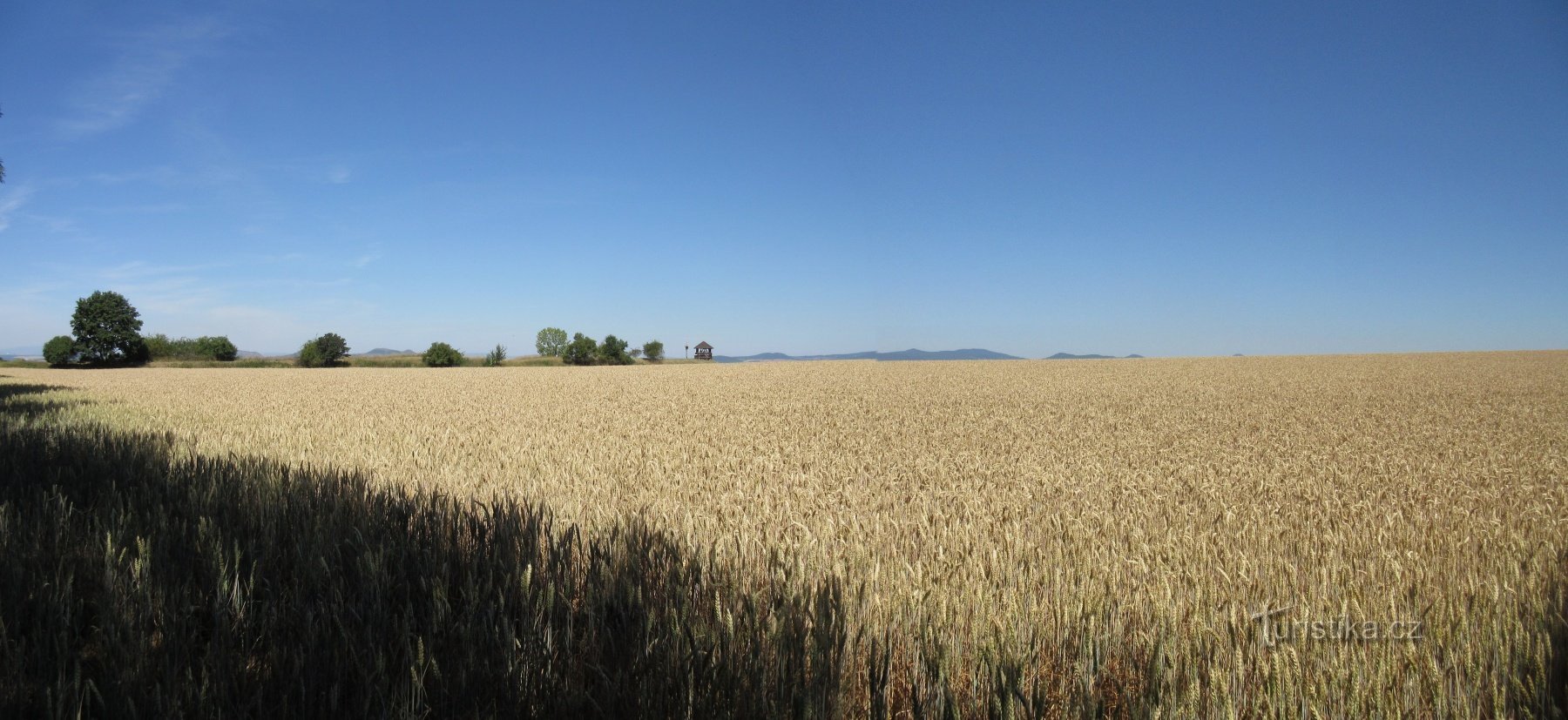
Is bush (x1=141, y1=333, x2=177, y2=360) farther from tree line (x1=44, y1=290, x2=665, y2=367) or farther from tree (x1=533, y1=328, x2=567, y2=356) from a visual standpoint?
tree (x1=533, y1=328, x2=567, y2=356)

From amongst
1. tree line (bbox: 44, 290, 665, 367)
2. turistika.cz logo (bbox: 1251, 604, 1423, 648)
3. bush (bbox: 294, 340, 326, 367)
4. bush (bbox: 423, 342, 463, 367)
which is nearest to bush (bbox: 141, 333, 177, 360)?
tree line (bbox: 44, 290, 665, 367)

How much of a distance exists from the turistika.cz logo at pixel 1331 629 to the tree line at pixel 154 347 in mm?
77313

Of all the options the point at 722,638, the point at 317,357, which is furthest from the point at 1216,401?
the point at 317,357

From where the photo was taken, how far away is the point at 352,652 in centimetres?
220

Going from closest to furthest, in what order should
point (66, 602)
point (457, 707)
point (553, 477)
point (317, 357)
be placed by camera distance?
point (457, 707), point (66, 602), point (553, 477), point (317, 357)

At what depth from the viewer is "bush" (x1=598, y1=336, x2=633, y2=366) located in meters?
91.4

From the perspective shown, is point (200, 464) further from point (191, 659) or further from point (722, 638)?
point (722, 638)

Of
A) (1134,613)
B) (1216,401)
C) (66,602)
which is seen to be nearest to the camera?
(66,602)

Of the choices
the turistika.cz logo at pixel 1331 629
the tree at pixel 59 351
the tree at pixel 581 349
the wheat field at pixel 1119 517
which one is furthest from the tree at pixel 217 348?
the turistika.cz logo at pixel 1331 629

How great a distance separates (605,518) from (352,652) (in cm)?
229

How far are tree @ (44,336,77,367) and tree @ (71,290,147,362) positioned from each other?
0.67m

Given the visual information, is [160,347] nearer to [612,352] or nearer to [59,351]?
[59,351]

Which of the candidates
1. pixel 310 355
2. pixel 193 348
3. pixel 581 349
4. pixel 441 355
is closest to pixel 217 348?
pixel 193 348

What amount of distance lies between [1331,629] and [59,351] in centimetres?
9191
